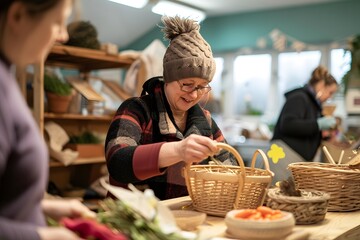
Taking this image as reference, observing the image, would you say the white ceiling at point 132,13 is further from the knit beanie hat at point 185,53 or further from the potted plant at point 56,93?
the knit beanie hat at point 185,53

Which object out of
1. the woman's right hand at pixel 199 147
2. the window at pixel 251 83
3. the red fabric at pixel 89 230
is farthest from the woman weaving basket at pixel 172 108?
the window at pixel 251 83

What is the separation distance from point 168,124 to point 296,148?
2.20 m

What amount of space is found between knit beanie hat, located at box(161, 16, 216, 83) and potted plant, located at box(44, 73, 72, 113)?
6.28ft

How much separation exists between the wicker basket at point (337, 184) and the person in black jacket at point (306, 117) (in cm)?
198

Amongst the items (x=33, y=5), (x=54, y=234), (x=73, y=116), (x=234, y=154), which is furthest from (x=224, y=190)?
(x=73, y=116)

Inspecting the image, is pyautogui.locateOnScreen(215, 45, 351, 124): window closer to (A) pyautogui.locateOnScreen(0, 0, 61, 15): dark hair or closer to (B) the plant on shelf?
(B) the plant on shelf

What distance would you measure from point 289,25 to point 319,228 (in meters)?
5.75

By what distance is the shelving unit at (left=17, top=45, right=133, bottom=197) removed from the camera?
3.38m

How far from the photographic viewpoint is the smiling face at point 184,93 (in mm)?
1766

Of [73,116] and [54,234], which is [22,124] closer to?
[54,234]

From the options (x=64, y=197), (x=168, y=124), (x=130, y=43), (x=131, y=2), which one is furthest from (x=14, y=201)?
(x=130, y=43)

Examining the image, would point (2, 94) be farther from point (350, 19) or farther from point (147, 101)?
point (350, 19)

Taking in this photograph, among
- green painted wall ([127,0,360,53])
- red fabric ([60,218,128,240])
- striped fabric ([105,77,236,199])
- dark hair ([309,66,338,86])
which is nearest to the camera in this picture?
red fabric ([60,218,128,240])

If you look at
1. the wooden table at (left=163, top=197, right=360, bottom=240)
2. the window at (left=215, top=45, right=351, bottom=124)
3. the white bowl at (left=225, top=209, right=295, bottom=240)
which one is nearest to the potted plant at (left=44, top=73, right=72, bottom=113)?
the wooden table at (left=163, top=197, right=360, bottom=240)
